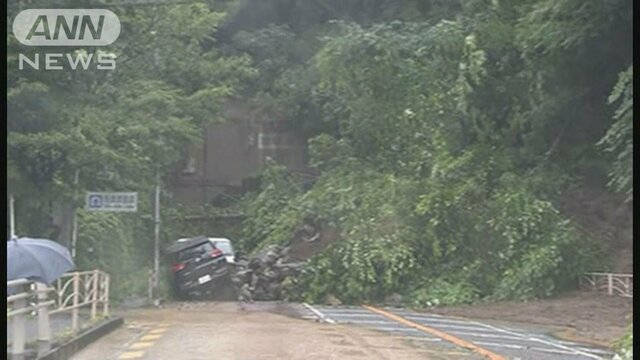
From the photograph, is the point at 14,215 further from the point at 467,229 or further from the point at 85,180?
the point at 467,229

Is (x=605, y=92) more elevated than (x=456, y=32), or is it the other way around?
(x=456, y=32)

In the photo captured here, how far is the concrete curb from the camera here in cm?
1070

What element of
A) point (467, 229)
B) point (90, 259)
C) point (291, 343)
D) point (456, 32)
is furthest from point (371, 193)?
point (291, 343)

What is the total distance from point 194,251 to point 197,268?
0.42 meters

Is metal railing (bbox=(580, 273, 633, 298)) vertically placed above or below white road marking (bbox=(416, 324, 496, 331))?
above

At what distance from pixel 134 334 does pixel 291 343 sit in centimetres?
238

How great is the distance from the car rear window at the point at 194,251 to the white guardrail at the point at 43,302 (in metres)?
7.91

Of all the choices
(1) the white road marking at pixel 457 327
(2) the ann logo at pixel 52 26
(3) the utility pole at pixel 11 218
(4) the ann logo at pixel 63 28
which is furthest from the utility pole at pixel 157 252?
(1) the white road marking at pixel 457 327

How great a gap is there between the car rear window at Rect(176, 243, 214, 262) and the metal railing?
753 cm

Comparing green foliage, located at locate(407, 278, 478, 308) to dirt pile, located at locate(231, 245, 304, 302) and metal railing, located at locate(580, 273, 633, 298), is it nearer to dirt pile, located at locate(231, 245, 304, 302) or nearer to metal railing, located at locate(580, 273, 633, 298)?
metal railing, located at locate(580, 273, 633, 298)

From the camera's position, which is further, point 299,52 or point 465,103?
point 299,52

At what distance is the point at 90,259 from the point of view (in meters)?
18.5

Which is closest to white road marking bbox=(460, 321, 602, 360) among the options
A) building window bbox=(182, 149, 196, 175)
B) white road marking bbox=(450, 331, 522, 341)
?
white road marking bbox=(450, 331, 522, 341)

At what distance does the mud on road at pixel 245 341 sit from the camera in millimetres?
11469
